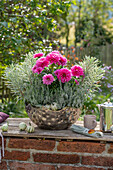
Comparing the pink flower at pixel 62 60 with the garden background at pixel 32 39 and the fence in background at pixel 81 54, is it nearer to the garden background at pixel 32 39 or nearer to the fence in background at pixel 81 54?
the garden background at pixel 32 39

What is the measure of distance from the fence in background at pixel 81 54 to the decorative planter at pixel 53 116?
Answer: 5.64 ft

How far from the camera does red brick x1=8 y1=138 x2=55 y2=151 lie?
5.46 ft

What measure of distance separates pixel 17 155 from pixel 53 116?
15.2 inches

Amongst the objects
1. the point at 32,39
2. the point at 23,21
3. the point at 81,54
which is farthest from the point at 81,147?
the point at 81,54

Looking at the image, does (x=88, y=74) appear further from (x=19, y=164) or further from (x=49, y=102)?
(x=19, y=164)

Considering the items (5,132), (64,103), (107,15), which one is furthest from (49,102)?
(107,15)

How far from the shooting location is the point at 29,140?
168 centimetres

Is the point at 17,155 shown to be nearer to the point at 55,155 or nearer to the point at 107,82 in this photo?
the point at 55,155

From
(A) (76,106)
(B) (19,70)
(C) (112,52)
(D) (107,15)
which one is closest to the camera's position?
(A) (76,106)

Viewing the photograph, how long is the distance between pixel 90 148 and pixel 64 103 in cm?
37

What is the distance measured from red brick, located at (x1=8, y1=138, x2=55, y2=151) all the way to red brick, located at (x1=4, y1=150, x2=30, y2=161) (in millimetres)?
46

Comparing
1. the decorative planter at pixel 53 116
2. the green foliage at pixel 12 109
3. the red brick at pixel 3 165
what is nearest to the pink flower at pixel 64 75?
the decorative planter at pixel 53 116

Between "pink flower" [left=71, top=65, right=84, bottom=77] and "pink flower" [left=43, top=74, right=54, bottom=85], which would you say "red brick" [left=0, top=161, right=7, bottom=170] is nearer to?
"pink flower" [left=43, top=74, right=54, bottom=85]

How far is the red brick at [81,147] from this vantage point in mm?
1632
